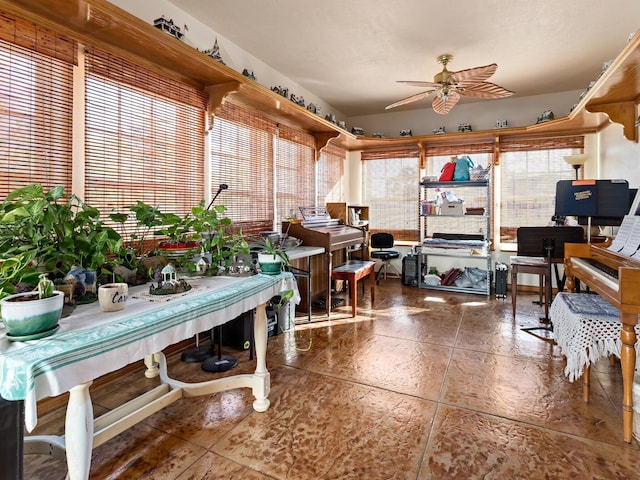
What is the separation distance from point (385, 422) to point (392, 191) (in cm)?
469

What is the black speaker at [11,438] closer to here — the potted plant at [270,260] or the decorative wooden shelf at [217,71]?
the potted plant at [270,260]

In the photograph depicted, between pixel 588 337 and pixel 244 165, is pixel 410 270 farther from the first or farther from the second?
pixel 588 337

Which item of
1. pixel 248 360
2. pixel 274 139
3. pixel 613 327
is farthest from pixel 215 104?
pixel 613 327

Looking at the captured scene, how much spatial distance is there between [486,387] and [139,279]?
2.26 meters

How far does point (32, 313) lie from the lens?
110cm

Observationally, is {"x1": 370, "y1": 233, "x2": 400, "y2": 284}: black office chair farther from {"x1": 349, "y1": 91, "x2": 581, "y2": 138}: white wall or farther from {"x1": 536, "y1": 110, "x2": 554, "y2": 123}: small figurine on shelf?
{"x1": 536, "y1": 110, "x2": 554, "y2": 123}: small figurine on shelf

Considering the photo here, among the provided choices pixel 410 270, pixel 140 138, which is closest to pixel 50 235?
pixel 140 138

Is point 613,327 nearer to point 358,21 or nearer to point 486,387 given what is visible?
point 486,387

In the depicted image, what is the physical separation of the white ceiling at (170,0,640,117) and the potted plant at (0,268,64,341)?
2667 millimetres

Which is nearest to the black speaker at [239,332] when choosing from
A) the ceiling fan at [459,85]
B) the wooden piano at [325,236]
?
the wooden piano at [325,236]

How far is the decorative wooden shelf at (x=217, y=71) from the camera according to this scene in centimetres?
202

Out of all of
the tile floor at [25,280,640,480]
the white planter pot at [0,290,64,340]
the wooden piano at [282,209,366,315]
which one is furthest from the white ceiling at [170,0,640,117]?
the tile floor at [25,280,640,480]

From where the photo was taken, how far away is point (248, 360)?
282cm

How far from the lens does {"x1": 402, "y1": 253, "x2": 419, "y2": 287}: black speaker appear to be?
557 cm
